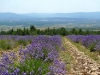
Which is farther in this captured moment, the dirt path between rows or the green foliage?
the dirt path between rows

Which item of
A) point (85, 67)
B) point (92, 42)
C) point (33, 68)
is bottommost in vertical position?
point (92, 42)

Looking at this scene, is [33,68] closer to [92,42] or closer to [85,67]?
[85,67]

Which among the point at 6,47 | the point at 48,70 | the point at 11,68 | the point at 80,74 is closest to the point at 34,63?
the point at 48,70

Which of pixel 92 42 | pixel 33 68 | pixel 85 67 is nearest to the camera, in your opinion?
pixel 33 68

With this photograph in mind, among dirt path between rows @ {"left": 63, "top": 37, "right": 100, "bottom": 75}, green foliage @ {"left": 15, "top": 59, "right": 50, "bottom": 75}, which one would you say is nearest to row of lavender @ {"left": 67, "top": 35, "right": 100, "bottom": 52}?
dirt path between rows @ {"left": 63, "top": 37, "right": 100, "bottom": 75}

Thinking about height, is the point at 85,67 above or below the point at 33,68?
below

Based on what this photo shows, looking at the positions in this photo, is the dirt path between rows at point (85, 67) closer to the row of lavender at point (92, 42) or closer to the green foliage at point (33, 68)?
the green foliage at point (33, 68)

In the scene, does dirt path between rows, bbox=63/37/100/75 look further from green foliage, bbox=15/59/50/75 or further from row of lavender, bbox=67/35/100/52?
row of lavender, bbox=67/35/100/52

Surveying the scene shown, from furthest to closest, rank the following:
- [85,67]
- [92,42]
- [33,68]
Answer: [92,42]
[85,67]
[33,68]

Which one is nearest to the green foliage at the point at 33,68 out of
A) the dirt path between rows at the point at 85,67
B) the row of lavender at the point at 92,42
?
the dirt path between rows at the point at 85,67

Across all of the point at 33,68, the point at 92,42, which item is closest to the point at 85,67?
the point at 33,68

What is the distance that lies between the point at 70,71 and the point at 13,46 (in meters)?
→ 8.53

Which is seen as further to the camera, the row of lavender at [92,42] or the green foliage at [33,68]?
the row of lavender at [92,42]

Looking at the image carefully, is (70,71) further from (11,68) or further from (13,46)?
(13,46)
